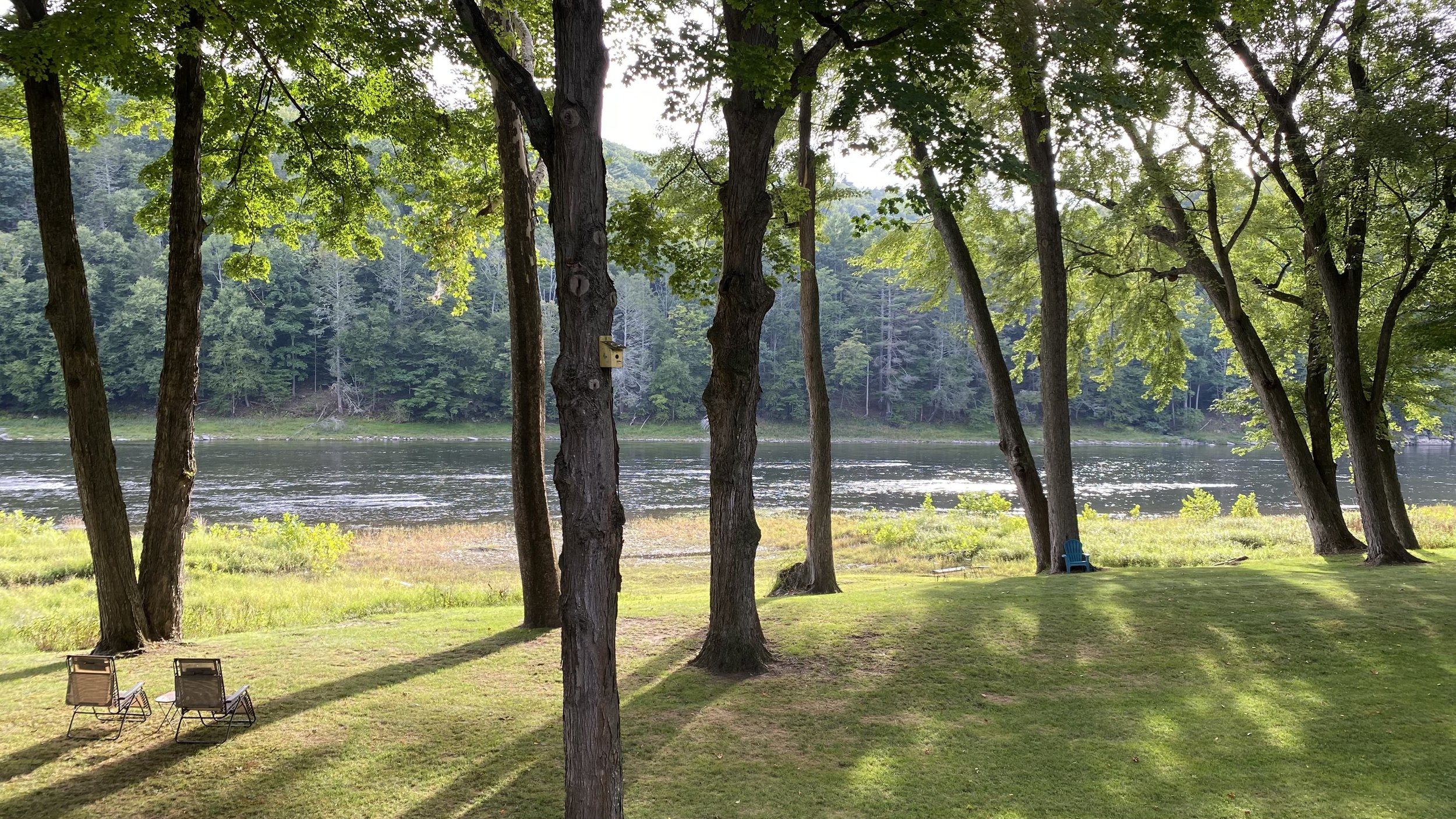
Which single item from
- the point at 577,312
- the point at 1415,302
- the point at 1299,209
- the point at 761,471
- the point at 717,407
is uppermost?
the point at 1299,209

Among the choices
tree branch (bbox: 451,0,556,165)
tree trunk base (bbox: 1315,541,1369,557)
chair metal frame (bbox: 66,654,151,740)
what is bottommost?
tree trunk base (bbox: 1315,541,1369,557)

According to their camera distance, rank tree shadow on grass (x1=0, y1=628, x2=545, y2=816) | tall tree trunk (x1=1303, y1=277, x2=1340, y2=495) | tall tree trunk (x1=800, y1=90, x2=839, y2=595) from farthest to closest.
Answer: tall tree trunk (x1=1303, y1=277, x2=1340, y2=495)
tall tree trunk (x1=800, y1=90, x2=839, y2=595)
tree shadow on grass (x1=0, y1=628, x2=545, y2=816)

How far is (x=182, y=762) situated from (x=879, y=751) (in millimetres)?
4659

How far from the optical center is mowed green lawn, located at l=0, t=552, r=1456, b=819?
521 centimetres

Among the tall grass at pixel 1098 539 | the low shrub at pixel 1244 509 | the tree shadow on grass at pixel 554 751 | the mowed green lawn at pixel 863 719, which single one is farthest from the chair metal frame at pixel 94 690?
the low shrub at pixel 1244 509

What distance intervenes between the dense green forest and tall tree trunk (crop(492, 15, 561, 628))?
5310 centimetres

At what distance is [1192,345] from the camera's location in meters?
80.6

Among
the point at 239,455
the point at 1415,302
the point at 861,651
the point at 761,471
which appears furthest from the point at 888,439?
the point at 861,651

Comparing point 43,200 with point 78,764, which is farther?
point 43,200

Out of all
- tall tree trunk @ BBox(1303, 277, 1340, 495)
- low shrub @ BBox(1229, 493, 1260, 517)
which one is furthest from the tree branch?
low shrub @ BBox(1229, 493, 1260, 517)

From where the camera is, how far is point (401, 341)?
246 ft

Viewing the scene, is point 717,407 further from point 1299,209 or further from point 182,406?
point 1299,209

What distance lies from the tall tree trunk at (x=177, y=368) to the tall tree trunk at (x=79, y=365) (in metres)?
0.44

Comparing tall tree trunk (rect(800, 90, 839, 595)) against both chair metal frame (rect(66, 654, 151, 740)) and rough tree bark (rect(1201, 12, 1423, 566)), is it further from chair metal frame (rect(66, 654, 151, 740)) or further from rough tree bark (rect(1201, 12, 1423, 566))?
chair metal frame (rect(66, 654, 151, 740))
